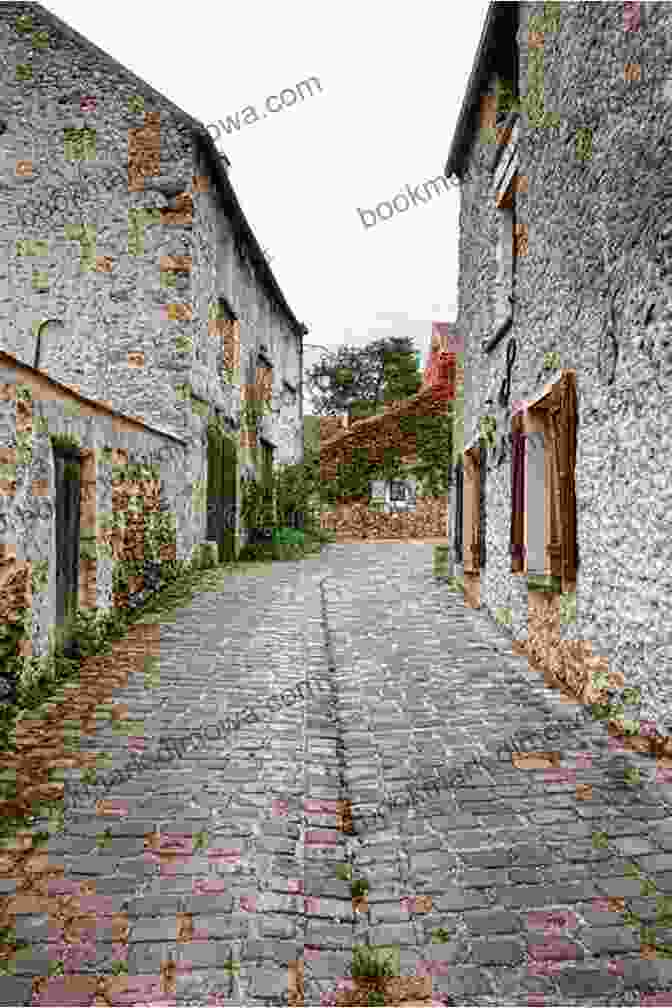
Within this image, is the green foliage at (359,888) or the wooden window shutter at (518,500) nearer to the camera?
the green foliage at (359,888)

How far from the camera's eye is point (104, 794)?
3.81 m

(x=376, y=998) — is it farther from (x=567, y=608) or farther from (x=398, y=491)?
(x=398, y=491)

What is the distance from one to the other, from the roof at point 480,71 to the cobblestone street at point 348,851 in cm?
629

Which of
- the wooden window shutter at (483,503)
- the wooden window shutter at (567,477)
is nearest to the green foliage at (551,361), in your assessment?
the wooden window shutter at (567,477)

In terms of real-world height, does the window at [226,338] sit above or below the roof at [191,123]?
below

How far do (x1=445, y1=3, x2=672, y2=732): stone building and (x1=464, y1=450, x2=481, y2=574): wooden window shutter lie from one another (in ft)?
2.57

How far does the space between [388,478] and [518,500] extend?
14470 mm

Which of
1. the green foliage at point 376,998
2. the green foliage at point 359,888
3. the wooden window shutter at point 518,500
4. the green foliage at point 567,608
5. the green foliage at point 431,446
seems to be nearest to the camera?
the green foliage at point 376,998

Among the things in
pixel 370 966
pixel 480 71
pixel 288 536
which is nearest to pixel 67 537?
pixel 370 966

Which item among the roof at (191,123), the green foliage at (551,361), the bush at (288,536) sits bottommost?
the bush at (288,536)

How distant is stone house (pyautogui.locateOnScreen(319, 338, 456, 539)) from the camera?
21.5 meters

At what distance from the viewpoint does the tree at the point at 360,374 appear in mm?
45219

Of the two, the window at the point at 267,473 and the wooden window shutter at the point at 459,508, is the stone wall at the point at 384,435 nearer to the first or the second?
the window at the point at 267,473

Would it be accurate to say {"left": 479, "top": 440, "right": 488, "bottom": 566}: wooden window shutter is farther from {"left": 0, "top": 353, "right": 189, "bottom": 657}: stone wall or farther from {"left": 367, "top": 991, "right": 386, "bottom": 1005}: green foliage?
{"left": 367, "top": 991, "right": 386, "bottom": 1005}: green foliage
